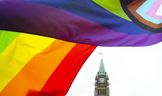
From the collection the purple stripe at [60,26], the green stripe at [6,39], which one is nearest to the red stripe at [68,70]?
the purple stripe at [60,26]

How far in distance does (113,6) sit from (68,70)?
125cm

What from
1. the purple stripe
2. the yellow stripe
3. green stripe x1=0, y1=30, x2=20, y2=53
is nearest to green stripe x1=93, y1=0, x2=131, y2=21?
the purple stripe

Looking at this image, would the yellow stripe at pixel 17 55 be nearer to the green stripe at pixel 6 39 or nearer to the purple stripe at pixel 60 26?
the green stripe at pixel 6 39

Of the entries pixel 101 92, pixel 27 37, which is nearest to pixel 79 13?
pixel 27 37

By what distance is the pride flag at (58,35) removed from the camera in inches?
377

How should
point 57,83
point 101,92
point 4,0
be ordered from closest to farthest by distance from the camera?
point 4,0
point 57,83
point 101,92

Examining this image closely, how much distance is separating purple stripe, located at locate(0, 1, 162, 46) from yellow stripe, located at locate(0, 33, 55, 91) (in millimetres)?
177

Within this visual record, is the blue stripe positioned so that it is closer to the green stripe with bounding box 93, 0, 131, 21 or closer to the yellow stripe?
the green stripe with bounding box 93, 0, 131, 21

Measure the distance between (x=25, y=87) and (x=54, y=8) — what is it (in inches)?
49.1

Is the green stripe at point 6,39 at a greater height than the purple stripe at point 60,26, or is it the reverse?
the purple stripe at point 60,26

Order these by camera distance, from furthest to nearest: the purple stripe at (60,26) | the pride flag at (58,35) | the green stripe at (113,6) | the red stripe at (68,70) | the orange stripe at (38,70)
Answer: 1. the red stripe at (68,70)
2. the green stripe at (113,6)
3. the orange stripe at (38,70)
4. the pride flag at (58,35)
5. the purple stripe at (60,26)

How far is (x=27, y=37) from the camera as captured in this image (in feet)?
31.8

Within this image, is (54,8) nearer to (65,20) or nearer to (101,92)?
(65,20)

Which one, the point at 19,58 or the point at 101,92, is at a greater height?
the point at 101,92
